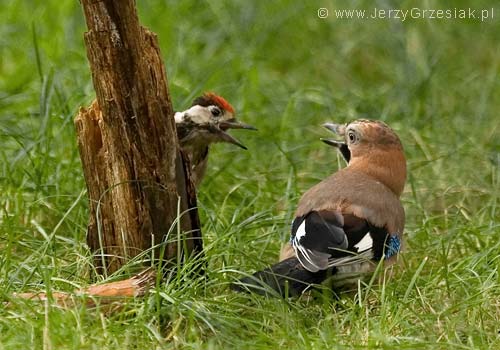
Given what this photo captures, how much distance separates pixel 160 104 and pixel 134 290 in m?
0.86

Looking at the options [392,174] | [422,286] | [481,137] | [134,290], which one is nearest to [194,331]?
[134,290]

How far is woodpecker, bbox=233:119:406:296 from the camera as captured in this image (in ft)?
19.2

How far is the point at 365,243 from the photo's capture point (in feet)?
19.9

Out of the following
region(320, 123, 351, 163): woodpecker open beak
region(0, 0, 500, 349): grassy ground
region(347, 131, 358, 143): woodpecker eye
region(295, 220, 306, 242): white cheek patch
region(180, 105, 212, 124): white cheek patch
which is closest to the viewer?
region(0, 0, 500, 349): grassy ground

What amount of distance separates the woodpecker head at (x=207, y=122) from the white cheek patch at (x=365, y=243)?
5.20 ft

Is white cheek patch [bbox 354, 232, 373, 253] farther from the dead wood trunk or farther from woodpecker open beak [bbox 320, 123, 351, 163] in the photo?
woodpecker open beak [bbox 320, 123, 351, 163]

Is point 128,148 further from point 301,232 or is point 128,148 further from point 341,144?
point 341,144

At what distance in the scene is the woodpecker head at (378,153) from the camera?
22.1ft

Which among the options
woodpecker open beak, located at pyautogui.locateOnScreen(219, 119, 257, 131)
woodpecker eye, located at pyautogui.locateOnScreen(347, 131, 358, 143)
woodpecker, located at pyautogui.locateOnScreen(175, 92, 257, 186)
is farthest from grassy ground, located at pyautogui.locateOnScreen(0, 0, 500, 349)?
woodpecker eye, located at pyautogui.locateOnScreen(347, 131, 358, 143)

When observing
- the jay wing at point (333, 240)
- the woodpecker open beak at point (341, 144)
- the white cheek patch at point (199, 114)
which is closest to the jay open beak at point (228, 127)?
the white cheek patch at point (199, 114)

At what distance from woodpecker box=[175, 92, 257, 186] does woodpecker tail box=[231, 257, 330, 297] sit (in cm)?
165

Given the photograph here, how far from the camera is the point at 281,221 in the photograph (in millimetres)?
6793

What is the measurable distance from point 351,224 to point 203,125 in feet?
5.63

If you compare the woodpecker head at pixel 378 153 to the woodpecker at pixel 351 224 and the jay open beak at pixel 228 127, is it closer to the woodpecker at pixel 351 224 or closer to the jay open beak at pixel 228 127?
the woodpecker at pixel 351 224
